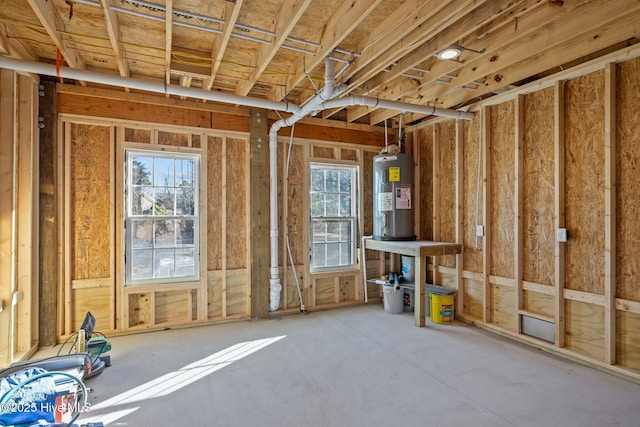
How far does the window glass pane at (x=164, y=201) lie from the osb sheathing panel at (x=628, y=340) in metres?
4.57

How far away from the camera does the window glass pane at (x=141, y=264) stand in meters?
3.88

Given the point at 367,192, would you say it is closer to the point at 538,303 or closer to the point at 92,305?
the point at 538,303

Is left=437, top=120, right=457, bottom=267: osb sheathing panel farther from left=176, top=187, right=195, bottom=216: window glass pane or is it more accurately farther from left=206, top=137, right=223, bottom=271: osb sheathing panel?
left=176, top=187, right=195, bottom=216: window glass pane

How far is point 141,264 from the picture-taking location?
3914 mm

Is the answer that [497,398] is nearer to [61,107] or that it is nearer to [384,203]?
[384,203]

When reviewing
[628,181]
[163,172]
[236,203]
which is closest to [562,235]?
[628,181]

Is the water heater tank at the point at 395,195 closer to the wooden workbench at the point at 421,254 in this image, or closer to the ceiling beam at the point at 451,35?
the wooden workbench at the point at 421,254

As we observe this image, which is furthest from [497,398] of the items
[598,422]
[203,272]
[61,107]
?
[61,107]

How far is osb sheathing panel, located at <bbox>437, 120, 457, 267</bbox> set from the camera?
14.8 ft

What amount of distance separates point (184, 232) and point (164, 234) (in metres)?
0.22

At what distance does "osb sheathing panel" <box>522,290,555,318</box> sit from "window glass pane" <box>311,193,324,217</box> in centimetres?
266

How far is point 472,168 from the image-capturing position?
4234mm

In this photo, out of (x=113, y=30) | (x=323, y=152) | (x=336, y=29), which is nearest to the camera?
(x=113, y=30)

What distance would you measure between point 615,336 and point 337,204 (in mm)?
3308
